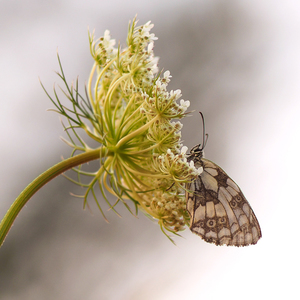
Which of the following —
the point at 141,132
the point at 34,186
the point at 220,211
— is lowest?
the point at 34,186

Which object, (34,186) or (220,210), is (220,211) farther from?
(34,186)

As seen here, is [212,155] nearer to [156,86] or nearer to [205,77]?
[205,77]

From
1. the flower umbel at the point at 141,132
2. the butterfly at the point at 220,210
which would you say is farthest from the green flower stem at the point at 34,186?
the butterfly at the point at 220,210

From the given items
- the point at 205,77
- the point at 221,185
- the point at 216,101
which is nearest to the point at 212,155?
the point at 216,101

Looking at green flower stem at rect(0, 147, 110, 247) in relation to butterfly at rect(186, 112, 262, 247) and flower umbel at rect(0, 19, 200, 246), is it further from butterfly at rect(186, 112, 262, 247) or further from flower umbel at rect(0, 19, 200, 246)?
butterfly at rect(186, 112, 262, 247)

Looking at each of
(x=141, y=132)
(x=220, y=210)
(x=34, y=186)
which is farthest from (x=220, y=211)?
(x=34, y=186)

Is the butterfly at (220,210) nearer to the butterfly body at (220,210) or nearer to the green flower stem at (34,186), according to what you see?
the butterfly body at (220,210)
